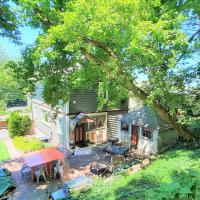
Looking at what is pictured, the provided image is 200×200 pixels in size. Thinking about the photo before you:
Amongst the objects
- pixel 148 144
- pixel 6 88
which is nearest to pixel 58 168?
pixel 148 144

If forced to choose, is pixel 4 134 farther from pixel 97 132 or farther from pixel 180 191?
pixel 180 191

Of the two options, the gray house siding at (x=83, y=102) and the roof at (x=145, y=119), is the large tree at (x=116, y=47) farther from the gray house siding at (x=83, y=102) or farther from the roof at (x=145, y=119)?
the gray house siding at (x=83, y=102)

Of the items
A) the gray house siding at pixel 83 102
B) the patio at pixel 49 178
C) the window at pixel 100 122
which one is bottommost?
the patio at pixel 49 178

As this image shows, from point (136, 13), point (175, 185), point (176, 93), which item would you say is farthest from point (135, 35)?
point (175, 185)

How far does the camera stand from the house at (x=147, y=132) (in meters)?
14.4

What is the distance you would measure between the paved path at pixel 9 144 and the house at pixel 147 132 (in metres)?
8.19

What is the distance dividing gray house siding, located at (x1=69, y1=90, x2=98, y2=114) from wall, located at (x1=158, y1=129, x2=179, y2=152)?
5.82 m

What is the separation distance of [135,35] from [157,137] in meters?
8.54

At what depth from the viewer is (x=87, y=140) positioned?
58.1ft

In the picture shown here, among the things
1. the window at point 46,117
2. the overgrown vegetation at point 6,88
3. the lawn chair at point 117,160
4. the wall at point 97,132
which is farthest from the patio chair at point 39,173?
the overgrown vegetation at point 6,88

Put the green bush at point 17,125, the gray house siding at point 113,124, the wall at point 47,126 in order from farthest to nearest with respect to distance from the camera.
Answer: the green bush at point 17,125 < the gray house siding at point 113,124 < the wall at point 47,126

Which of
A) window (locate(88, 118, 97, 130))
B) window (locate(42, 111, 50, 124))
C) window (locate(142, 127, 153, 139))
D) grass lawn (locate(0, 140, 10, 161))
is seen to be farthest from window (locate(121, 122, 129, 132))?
grass lawn (locate(0, 140, 10, 161))

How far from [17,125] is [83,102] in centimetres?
758

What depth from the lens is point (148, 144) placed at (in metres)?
14.9
